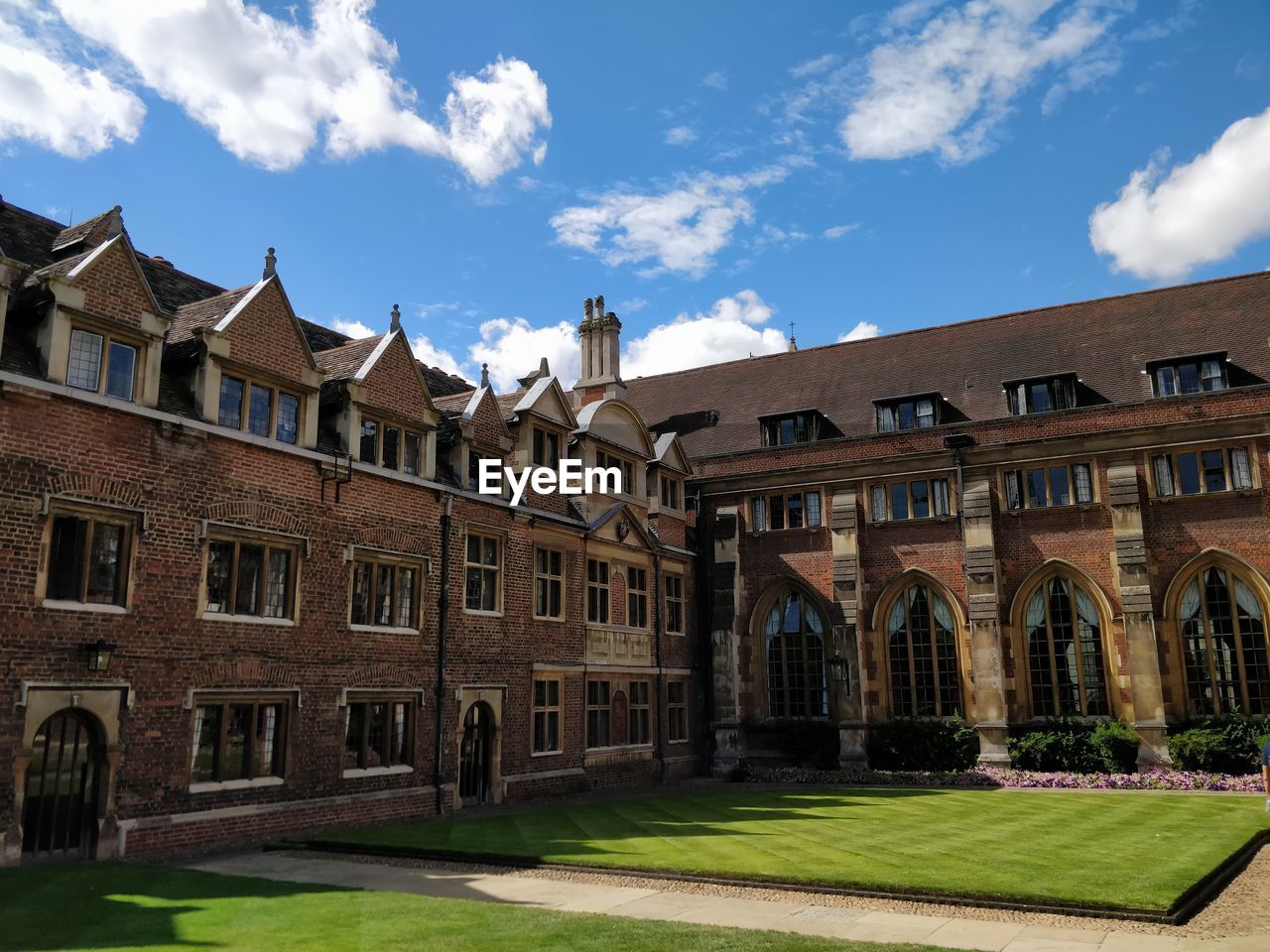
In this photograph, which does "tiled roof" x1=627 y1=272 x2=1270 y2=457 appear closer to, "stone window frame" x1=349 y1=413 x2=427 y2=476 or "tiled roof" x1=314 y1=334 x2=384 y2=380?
"stone window frame" x1=349 y1=413 x2=427 y2=476

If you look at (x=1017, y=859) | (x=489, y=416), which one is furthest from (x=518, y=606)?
(x=1017, y=859)

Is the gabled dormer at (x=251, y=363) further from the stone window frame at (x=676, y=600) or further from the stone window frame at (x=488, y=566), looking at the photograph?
the stone window frame at (x=676, y=600)

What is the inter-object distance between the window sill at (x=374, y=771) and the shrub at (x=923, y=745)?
15.2 m

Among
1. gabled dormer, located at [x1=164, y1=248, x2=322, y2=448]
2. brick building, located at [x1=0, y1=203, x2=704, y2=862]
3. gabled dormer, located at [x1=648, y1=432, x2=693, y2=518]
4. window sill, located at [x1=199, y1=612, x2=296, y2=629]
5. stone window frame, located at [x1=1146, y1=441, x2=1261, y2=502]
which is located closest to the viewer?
brick building, located at [x1=0, y1=203, x2=704, y2=862]

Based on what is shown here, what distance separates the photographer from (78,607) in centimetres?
1479

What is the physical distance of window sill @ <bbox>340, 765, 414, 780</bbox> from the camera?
19031 mm

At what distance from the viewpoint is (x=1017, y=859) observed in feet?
44.7

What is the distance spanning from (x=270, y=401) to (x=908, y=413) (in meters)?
20.7

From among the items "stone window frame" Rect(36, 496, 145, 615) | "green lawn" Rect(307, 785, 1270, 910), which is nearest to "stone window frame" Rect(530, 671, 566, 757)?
"green lawn" Rect(307, 785, 1270, 910)

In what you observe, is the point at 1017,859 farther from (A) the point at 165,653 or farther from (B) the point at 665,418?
(B) the point at 665,418

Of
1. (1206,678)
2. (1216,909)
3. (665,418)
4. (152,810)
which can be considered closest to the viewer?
(1216,909)

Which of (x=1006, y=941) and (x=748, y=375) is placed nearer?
(x=1006, y=941)

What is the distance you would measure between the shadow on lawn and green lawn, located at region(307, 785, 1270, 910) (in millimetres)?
3354

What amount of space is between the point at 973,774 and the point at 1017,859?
580 inches
